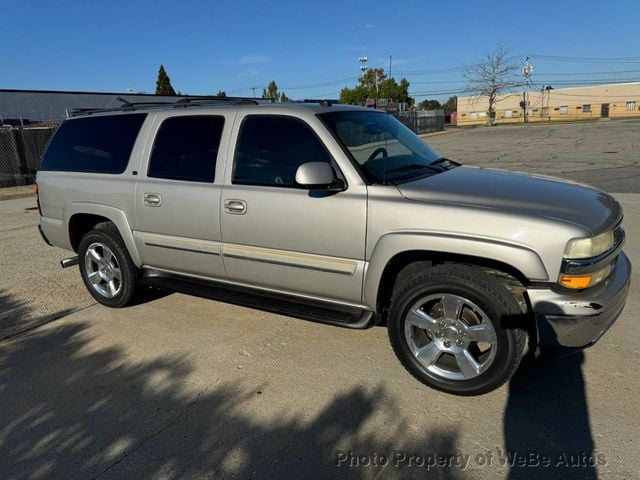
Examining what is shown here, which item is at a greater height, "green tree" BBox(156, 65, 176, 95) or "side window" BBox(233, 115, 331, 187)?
"green tree" BBox(156, 65, 176, 95)

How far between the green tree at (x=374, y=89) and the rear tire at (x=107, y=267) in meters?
63.5

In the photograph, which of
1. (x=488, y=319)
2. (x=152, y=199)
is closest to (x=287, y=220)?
(x=152, y=199)

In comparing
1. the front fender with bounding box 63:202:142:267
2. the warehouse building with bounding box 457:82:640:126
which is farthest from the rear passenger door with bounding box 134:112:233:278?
the warehouse building with bounding box 457:82:640:126

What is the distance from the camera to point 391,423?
2.92 m

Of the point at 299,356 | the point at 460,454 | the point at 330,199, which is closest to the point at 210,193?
the point at 330,199

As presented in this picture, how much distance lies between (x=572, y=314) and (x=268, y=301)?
214 cm

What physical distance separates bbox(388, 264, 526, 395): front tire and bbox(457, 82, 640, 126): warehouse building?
78.5m

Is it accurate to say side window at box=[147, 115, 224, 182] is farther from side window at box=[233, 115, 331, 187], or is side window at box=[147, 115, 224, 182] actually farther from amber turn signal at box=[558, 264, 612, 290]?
amber turn signal at box=[558, 264, 612, 290]

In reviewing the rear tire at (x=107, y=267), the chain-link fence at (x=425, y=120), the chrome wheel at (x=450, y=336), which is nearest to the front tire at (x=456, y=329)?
the chrome wheel at (x=450, y=336)

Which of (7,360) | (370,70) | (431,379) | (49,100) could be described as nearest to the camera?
(431,379)

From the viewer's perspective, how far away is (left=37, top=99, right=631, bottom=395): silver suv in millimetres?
2912

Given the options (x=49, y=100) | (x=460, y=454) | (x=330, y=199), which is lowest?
(x=460, y=454)

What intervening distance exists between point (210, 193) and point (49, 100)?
38.3 m

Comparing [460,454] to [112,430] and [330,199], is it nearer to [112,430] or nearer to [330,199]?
[330,199]
